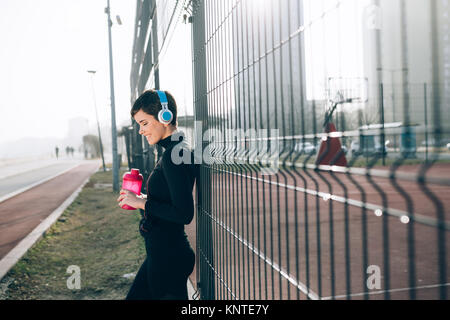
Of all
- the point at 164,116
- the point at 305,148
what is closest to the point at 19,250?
the point at 164,116

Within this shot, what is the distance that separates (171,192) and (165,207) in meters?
0.09

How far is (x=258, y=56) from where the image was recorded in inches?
76.5

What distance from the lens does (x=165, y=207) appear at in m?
2.28

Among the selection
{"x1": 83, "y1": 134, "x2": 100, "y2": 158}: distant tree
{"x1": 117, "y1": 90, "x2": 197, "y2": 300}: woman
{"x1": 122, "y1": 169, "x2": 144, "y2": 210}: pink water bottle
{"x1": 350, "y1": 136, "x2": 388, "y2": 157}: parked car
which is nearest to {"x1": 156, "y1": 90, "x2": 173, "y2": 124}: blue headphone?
{"x1": 117, "y1": 90, "x2": 197, "y2": 300}: woman

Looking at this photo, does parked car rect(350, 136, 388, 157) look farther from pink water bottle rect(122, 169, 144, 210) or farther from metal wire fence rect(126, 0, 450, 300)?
pink water bottle rect(122, 169, 144, 210)

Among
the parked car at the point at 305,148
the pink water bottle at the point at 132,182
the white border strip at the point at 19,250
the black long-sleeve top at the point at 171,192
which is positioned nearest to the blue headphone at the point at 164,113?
the black long-sleeve top at the point at 171,192

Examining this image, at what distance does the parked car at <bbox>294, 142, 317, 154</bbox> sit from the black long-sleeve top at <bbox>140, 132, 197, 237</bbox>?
891 mm

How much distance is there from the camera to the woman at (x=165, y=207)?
227 centimetres

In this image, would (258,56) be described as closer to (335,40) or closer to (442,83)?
(335,40)

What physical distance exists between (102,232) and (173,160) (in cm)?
652

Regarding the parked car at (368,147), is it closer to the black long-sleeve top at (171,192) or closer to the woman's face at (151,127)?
the black long-sleeve top at (171,192)

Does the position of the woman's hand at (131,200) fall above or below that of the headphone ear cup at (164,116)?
below

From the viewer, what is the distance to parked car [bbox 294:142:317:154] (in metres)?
1.41

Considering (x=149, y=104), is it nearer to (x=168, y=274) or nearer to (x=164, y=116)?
(x=164, y=116)
